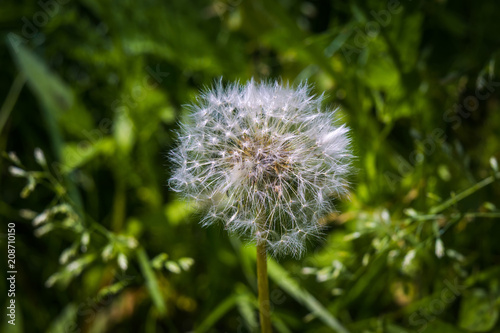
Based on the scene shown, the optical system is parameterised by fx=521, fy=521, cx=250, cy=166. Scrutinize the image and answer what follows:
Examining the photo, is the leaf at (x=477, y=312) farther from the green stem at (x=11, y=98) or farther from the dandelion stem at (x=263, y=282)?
the green stem at (x=11, y=98)

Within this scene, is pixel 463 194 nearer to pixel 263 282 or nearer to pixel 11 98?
pixel 263 282

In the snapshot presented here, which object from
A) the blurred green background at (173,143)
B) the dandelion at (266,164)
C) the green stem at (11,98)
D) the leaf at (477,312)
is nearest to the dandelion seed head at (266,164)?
the dandelion at (266,164)

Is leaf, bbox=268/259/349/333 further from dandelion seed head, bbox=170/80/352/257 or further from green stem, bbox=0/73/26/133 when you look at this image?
green stem, bbox=0/73/26/133

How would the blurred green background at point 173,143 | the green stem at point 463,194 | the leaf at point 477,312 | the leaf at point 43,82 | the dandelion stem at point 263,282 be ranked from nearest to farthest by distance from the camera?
Result: the dandelion stem at point 263,282, the green stem at point 463,194, the leaf at point 477,312, the blurred green background at point 173,143, the leaf at point 43,82

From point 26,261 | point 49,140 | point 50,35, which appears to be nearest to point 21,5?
point 50,35

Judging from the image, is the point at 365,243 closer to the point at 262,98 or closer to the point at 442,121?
the point at 442,121

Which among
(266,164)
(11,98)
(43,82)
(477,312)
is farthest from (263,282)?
(11,98)

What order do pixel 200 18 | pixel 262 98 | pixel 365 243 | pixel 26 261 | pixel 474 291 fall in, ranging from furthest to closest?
1. pixel 200 18
2. pixel 26 261
3. pixel 365 243
4. pixel 474 291
5. pixel 262 98

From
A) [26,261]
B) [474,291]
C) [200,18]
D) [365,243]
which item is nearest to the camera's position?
[474,291]
